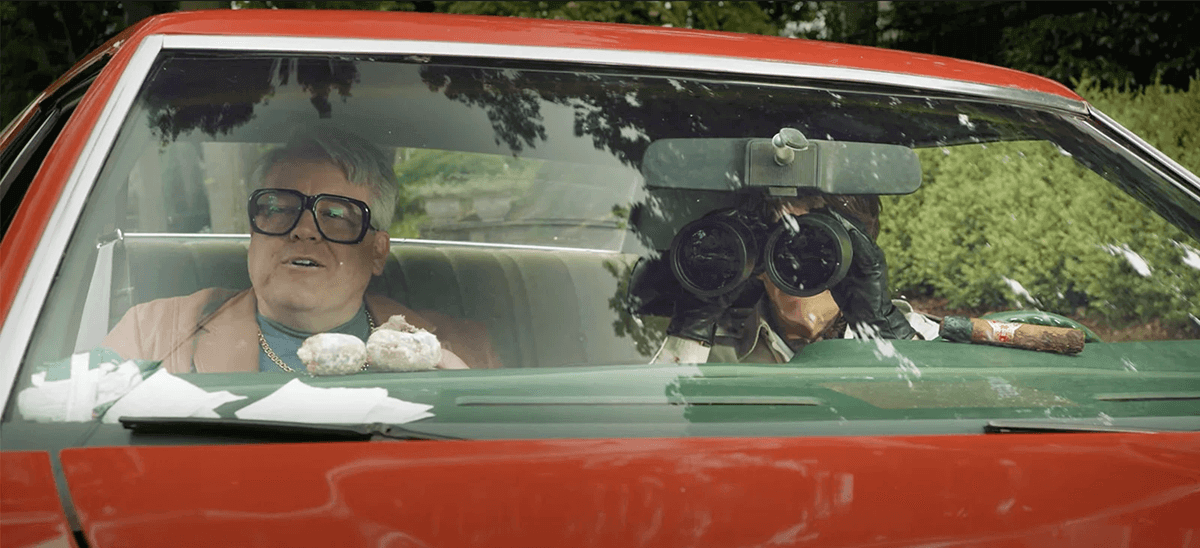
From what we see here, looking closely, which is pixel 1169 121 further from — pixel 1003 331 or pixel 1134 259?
pixel 1003 331

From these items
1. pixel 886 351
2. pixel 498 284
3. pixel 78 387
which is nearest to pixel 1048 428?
pixel 886 351

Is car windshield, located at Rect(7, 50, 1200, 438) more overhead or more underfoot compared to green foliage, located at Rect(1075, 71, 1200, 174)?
more overhead

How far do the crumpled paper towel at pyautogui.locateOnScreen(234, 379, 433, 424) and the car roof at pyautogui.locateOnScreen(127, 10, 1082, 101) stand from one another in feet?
2.06

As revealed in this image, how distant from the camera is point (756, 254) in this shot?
2.01 metres

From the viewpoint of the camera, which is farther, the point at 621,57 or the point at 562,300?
the point at 562,300

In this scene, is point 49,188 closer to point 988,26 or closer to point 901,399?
point 901,399

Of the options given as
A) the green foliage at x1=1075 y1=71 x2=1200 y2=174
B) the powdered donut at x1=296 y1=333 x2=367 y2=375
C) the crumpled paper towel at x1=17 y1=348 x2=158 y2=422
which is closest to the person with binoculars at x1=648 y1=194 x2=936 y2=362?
the powdered donut at x1=296 y1=333 x2=367 y2=375

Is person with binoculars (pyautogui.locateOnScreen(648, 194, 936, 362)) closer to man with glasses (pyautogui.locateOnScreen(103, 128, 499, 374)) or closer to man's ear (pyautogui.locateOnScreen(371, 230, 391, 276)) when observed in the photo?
man with glasses (pyautogui.locateOnScreen(103, 128, 499, 374))

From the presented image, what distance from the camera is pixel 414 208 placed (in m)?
2.53

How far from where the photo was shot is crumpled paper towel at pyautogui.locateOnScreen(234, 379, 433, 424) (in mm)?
1403

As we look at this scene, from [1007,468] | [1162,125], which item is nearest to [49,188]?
[1007,468]

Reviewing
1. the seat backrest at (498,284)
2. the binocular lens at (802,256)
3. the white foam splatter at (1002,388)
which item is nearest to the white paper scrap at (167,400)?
the seat backrest at (498,284)

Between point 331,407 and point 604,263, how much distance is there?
1.04m

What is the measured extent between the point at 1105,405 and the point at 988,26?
11176 mm
